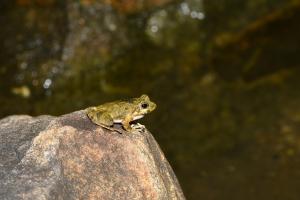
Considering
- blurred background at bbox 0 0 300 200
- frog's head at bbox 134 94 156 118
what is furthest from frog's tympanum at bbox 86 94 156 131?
blurred background at bbox 0 0 300 200

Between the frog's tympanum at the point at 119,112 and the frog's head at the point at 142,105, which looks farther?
the frog's head at the point at 142,105

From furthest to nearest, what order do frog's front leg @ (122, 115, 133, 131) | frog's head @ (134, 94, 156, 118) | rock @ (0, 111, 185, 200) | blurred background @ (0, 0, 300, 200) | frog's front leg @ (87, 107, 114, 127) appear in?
blurred background @ (0, 0, 300, 200) < frog's head @ (134, 94, 156, 118) < frog's front leg @ (122, 115, 133, 131) < frog's front leg @ (87, 107, 114, 127) < rock @ (0, 111, 185, 200)

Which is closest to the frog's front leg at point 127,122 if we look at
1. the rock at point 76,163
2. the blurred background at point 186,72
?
the rock at point 76,163

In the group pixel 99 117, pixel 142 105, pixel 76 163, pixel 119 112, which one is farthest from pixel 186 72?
pixel 76 163

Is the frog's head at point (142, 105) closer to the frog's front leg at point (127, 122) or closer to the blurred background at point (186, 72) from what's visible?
the frog's front leg at point (127, 122)

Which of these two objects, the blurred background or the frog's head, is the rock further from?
the blurred background
